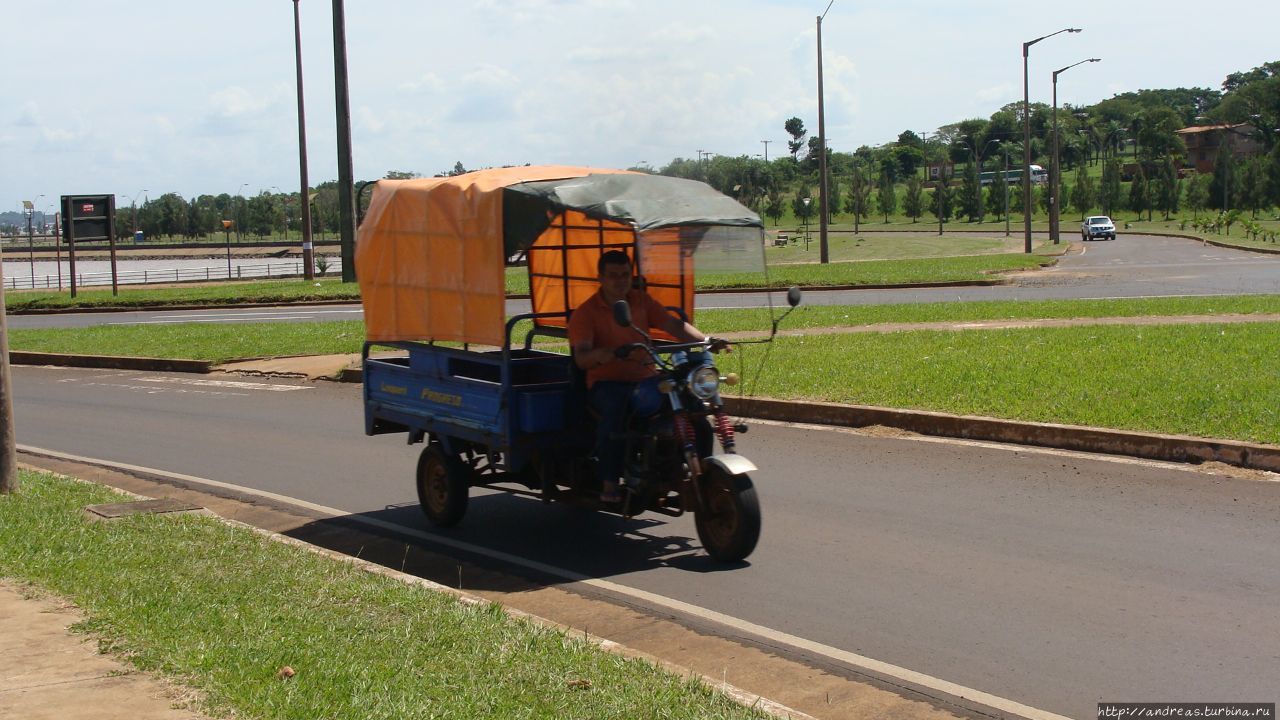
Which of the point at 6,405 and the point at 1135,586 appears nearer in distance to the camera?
the point at 1135,586

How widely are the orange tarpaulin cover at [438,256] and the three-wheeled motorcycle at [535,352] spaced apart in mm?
12

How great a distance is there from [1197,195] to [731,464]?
341ft

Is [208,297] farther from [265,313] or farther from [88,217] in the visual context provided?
[265,313]

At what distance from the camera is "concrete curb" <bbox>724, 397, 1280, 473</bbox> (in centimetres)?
984

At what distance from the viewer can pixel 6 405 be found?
9.70 metres

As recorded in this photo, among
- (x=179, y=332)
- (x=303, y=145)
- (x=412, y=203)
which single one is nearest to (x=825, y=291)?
(x=179, y=332)

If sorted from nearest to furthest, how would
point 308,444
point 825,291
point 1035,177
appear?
point 308,444 → point 825,291 → point 1035,177

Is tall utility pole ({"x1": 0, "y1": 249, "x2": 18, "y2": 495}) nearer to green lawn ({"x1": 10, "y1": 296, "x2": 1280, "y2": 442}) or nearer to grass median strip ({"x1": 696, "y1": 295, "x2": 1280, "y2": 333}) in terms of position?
green lawn ({"x1": 10, "y1": 296, "x2": 1280, "y2": 442})

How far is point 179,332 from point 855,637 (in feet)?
69.2

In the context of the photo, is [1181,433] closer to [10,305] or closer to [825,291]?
[825,291]

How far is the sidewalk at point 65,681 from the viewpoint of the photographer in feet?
16.5

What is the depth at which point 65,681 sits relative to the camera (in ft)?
17.7

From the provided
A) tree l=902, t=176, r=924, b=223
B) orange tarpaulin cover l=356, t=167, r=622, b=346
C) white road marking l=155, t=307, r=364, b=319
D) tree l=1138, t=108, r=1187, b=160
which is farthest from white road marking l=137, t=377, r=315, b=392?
tree l=1138, t=108, r=1187, b=160

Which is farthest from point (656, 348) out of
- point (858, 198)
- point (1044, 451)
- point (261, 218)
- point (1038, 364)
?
point (261, 218)
